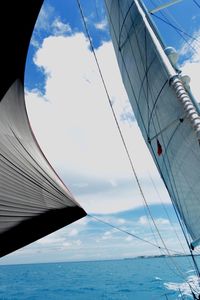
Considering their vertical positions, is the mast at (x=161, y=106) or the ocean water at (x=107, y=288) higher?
the mast at (x=161, y=106)

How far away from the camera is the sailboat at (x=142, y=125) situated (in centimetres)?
367

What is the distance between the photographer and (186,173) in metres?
6.71

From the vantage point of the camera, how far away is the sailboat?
3.67 metres

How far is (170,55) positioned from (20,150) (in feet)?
11.3

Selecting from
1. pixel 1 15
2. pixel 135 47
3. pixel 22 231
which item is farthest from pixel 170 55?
pixel 22 231

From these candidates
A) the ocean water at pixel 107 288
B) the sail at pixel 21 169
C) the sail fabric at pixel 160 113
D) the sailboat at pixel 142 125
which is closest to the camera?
the sail at pixel 21 169

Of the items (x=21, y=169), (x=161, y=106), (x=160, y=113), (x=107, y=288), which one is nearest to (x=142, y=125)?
(x=160, y=113)

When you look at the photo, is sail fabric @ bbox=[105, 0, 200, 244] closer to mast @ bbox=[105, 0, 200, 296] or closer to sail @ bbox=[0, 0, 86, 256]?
mast @ bbox=[105, 0, 200, 296]

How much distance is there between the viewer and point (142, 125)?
30.7 feet

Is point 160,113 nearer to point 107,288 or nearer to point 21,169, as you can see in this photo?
point 21,169

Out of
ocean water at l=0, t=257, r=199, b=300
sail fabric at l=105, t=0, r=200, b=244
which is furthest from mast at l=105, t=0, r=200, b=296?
ocean water at l=0, t=257, r=199, b=300

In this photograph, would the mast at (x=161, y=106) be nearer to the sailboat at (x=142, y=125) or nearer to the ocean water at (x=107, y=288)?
the sailboat at (x=142, y=125)

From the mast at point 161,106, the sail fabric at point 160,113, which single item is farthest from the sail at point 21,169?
the sail fabric at point 160,113

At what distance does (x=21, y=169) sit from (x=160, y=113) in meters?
4.35
